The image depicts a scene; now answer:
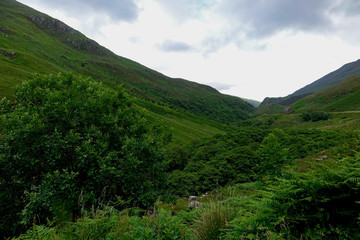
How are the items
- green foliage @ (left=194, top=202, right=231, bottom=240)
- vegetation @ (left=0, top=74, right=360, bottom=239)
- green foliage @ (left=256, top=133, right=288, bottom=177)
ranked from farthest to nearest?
1. green foliage @ (left=256, top=133, right=288, bottom=177)
2. green foliage @ (left=194, top=202, right=231, bottom=240)
3. vegetation @ (left=0, top=74, right=360, bottom=239)

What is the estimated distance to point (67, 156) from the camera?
1202cm

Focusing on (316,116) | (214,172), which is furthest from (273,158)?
(316,116)

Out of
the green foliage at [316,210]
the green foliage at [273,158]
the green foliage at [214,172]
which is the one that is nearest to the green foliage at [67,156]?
A: the green foliage at [316,210]

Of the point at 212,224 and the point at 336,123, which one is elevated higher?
the point at 336,123

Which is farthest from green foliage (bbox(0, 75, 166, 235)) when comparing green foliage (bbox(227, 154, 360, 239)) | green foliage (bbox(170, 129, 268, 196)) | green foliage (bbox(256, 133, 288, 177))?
green foliage (bbox(170, 129, 268, 196))

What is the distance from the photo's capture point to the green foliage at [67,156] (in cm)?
1015

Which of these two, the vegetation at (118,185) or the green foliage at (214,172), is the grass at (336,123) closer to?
the green foliage at (214,172)

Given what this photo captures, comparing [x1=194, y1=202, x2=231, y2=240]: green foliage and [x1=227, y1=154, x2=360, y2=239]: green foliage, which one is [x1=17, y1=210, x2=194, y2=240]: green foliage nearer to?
[x1=194, y1=202, x2=231, y2=240]: green foliage

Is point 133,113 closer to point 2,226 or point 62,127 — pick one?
point 62,127

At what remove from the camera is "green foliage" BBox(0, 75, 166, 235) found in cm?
1015

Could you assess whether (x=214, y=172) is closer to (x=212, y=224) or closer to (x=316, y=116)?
(x=212, y=224)

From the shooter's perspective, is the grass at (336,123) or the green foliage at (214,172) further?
the grass at (336,123)

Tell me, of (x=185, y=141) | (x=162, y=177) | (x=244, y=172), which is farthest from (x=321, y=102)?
(x=162, y=177)

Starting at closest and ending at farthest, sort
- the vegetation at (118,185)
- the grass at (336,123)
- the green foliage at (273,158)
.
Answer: the vegetation at (118,185)
the green foliage at (273,158)
the grass at (336,123)
